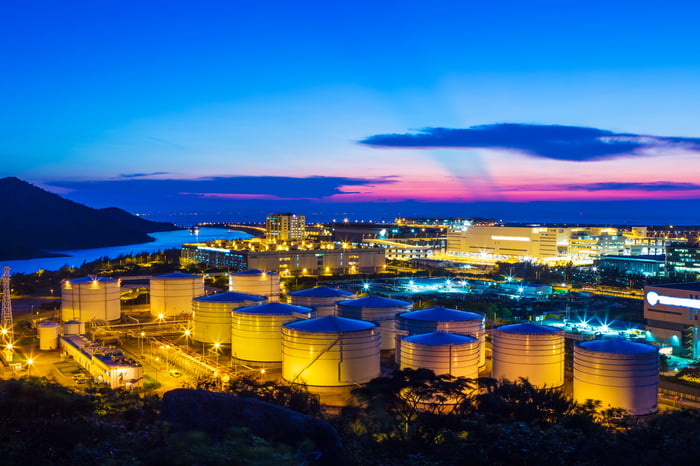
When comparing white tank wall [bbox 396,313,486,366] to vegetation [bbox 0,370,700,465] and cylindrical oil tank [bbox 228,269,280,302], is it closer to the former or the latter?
vegetation [bbox 0,370,700,465]

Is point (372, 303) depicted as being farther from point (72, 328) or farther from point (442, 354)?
point (72, 328)

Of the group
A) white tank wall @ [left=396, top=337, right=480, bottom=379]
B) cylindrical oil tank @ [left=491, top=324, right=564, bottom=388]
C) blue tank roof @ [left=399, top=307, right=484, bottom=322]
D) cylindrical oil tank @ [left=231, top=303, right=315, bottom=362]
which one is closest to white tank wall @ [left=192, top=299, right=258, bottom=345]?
cylindrical oil tank @ [left=231, top=303, right=315, bottom=362]

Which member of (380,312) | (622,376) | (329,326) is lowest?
(622,376)

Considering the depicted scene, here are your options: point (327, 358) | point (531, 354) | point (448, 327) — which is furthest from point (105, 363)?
point (531, 354)

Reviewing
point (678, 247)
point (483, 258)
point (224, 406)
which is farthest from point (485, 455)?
point (483, 258)

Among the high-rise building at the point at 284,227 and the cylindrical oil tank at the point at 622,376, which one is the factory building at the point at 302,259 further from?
the high-rise building at the point at 284,227

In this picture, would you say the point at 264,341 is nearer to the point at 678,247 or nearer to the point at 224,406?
the point at 224,406
